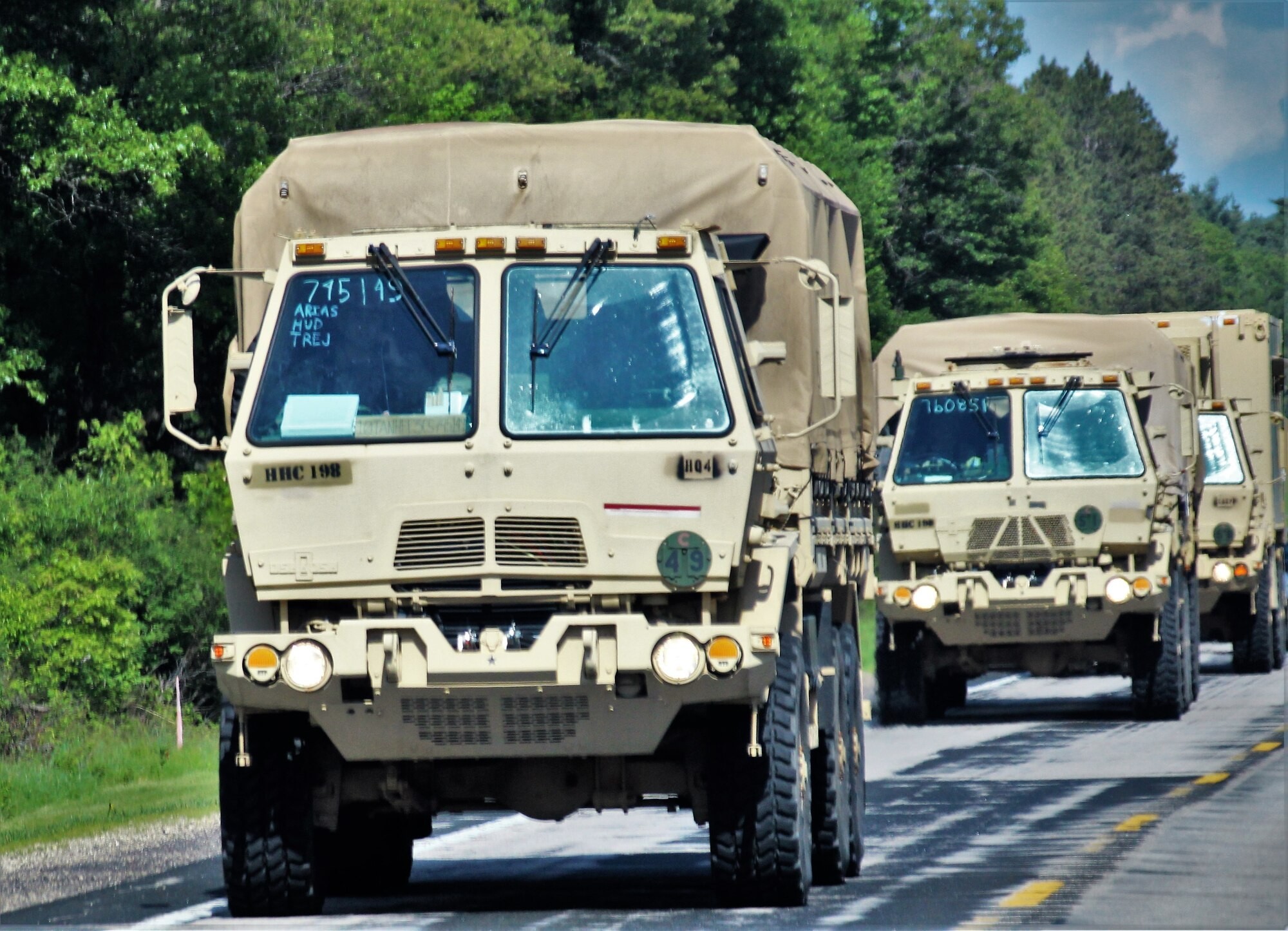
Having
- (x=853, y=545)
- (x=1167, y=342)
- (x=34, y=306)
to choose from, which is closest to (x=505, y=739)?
(x=853, y=545)

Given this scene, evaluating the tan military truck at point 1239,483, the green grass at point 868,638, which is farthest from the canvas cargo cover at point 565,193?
the tan military truck at point 1239,483

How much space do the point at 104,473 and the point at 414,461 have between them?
14.3 metres

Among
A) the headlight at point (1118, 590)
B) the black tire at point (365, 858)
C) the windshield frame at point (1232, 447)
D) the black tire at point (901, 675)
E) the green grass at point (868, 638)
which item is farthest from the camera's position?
the green grass at point (868, 638)

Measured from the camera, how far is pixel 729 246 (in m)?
10.4

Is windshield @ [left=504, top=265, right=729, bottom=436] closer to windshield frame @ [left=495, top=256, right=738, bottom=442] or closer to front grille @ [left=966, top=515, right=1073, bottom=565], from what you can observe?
windshield frame @ [left=495, top=256, right=738, bottom=442]

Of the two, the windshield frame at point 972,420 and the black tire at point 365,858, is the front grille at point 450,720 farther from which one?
the windshield frame at point 972,420

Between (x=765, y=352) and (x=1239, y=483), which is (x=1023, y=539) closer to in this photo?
(x=1239, y=483)

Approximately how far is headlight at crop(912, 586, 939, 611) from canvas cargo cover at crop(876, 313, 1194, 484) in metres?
1.54

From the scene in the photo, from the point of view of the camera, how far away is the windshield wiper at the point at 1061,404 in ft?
63.2

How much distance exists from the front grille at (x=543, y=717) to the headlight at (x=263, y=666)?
850 mm

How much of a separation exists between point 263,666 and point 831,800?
3.09 metres

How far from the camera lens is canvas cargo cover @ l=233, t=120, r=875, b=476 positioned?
34.0ft

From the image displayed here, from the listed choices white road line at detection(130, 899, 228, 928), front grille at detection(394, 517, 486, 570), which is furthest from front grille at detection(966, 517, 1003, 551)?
front grille at detection(394, 517, 486, 570)

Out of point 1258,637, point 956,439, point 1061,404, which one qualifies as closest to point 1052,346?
point 1061,404
